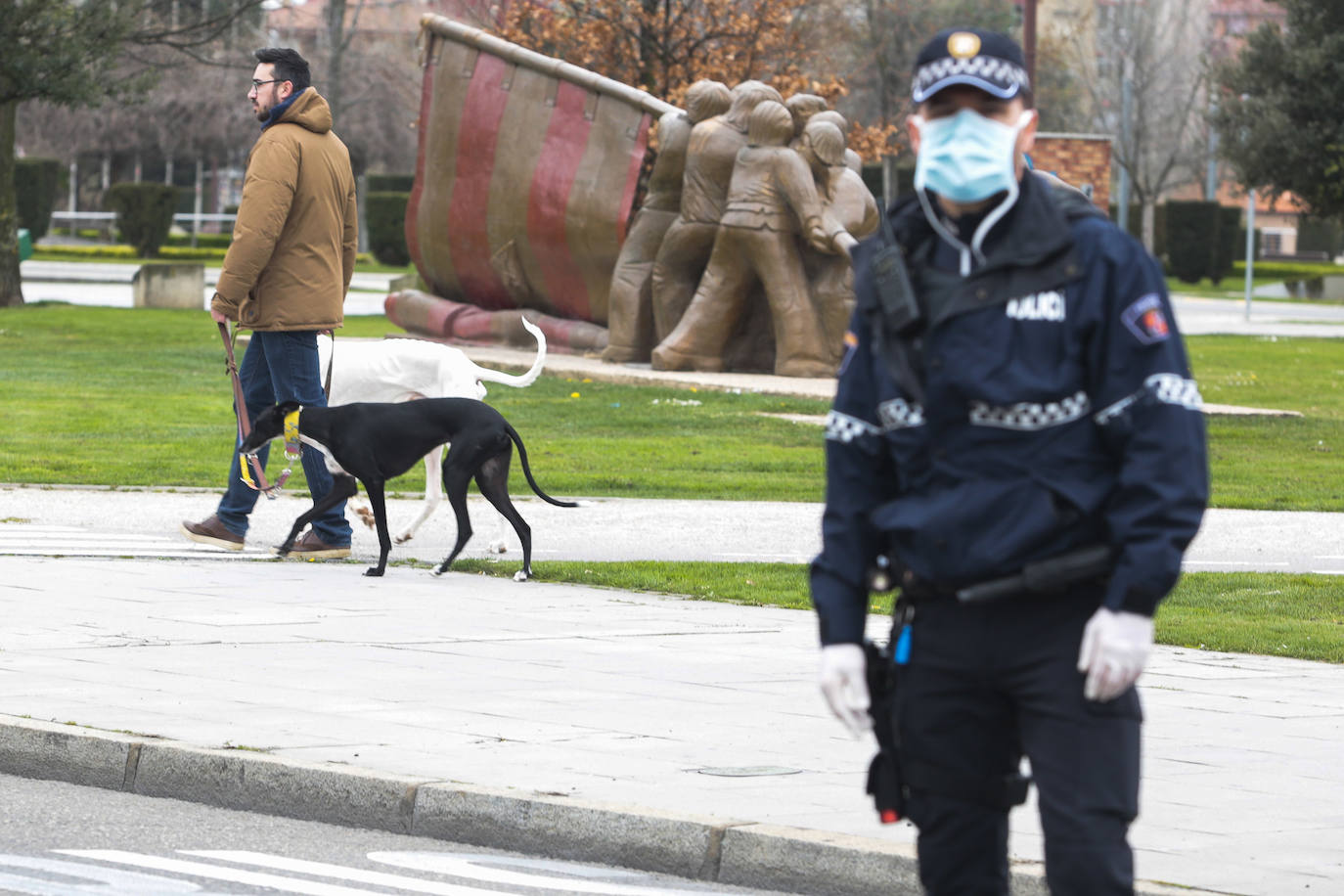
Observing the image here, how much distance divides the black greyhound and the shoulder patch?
7135mm

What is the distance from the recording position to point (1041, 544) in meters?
3.68

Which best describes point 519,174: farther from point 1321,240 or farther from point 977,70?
→ point 1321,240

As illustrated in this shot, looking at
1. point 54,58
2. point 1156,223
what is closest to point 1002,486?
point 54,58

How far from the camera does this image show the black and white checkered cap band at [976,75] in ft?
12.5

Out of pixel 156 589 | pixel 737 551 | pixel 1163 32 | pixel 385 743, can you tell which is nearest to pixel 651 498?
pixel 737 551

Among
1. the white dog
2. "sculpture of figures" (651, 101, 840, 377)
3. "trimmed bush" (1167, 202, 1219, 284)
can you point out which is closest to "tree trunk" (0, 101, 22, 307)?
"sculpture of figures" (651, 101, 840, 377)

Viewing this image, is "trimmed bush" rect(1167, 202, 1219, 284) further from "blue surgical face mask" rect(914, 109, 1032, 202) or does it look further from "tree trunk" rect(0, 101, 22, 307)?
"blue surgical face mask" rect(914, 109, 1032, 202)

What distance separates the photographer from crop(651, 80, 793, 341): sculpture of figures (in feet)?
69.8

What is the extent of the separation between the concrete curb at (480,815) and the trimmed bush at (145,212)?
5232 centimetres

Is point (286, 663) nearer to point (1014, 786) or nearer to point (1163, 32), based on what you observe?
point (1014, 786)

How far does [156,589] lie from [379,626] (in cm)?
140

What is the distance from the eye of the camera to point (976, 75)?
3807 mm

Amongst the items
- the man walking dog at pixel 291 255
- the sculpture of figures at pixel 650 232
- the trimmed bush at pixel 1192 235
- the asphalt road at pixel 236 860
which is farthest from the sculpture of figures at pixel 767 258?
the trimmed bush at pixel 1192 235

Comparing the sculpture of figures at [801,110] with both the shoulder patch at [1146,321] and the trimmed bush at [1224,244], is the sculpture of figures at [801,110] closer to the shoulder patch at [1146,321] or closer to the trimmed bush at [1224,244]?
the shoulder patch at [1146,321]
